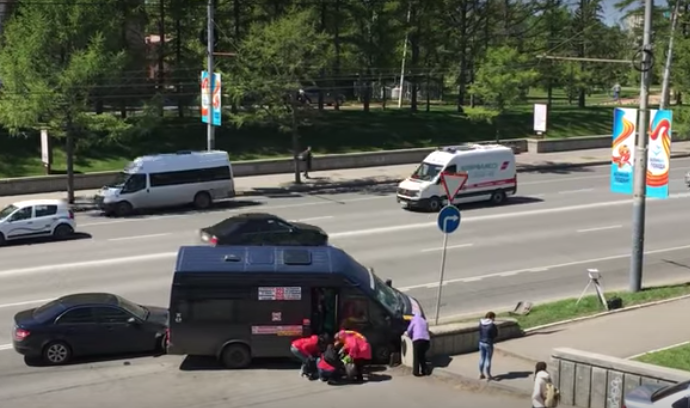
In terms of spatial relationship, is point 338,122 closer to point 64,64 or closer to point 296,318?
point 64,64

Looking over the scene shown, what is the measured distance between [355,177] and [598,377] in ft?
96.8

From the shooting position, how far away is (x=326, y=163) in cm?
4431

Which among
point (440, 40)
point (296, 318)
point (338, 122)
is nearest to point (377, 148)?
point (338, 122)

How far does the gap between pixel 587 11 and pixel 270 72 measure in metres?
43.8

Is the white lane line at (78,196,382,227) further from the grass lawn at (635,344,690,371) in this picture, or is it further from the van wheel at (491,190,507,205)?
the grass lawn at (635,344,690,371)

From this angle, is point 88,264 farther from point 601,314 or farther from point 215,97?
point 215,97

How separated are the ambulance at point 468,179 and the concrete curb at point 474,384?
693 inches

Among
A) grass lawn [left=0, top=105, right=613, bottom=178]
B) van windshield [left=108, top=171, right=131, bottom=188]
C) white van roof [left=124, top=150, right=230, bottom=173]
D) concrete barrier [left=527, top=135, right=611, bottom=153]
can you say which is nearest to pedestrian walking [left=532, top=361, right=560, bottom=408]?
white van roof [left=124, top=150, right=230, bottom=173]

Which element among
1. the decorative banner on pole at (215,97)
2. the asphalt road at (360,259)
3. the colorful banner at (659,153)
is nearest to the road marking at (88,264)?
the asphalt road at (360,259)

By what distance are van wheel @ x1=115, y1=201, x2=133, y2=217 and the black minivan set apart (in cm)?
1757

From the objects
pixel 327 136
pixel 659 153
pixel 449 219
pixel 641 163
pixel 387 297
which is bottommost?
pixel 387 297

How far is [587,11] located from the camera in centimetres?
7375

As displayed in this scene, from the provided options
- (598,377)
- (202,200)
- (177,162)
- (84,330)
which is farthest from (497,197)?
(598,377)

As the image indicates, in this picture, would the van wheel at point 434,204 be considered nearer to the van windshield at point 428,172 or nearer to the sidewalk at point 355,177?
the van windshield at point 428,172
